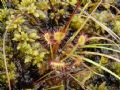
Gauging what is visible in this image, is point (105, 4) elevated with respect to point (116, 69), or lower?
elevated

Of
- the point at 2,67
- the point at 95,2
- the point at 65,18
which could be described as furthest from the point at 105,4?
the point at 2,67

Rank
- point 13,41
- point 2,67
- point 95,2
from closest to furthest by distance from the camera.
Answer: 1. point 2,67
2. point 13,41
3. point 95,2

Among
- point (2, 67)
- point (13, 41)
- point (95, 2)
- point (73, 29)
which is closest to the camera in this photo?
point (2, 67)

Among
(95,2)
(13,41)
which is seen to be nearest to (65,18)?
(95,2)

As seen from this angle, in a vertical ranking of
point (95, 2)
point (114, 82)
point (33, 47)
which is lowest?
point (114, 82)

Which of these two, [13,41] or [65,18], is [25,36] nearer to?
[13,41]

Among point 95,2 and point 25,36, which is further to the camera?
point 95,2
